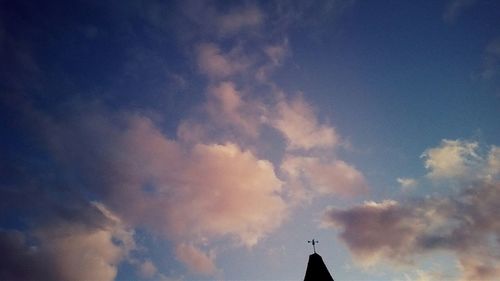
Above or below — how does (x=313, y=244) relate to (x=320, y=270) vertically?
above

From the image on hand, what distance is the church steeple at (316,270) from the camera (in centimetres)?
3894

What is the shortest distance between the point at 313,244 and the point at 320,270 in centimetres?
281

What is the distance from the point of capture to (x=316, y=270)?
39500 millimetres

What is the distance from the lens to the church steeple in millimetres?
38938

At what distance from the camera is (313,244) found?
4088 centimetres

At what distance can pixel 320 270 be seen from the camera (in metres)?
39.5
